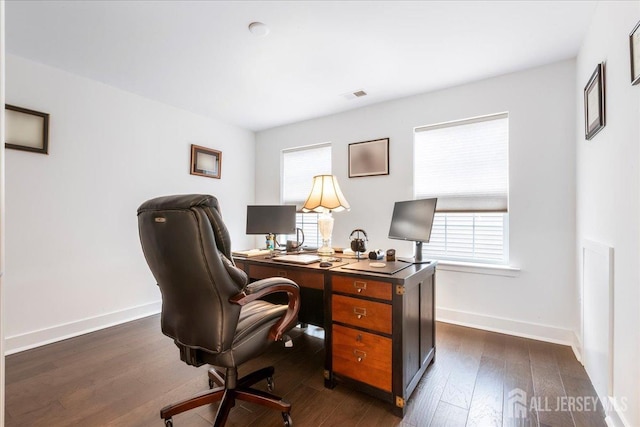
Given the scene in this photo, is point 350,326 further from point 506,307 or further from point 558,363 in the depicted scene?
point 506,307

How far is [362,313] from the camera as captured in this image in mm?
1693

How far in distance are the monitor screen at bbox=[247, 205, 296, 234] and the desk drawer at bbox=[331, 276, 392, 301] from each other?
1423mm

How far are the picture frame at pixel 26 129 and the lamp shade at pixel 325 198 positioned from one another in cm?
243

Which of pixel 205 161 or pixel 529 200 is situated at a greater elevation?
pixel 205 161

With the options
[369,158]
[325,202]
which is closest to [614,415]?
[325,202]

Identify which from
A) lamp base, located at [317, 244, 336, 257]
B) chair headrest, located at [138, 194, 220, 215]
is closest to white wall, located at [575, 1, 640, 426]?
lamp base, located at [317, 244, 336, 257]

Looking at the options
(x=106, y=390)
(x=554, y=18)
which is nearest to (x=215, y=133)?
(x=106, y=390)

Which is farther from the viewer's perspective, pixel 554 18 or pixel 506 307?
pixel 506 307

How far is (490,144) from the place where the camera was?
283 centimetres

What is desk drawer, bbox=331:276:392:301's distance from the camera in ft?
5.29

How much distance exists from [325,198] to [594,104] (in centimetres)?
192

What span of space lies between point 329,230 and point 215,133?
255 cm

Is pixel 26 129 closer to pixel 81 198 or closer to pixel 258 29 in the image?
→ pixel 81 198

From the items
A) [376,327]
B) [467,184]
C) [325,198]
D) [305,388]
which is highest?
[467,184]
